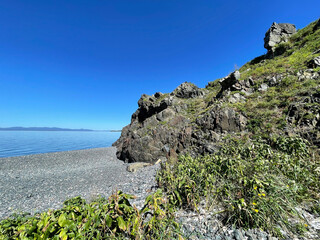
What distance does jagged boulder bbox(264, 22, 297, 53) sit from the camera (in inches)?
981

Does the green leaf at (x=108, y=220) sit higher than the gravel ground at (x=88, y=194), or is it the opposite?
the green leaf at (x=108, y=220)

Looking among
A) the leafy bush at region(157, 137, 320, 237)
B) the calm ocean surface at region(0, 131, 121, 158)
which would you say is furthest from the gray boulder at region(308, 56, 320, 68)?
the calm ocean surface at region(0, 131, 121, 158)

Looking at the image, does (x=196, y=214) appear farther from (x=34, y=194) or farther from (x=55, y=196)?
(x=34, y=194)

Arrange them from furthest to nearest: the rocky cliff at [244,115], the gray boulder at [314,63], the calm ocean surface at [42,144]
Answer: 1. the calm ocean surface at [42,144]
2. the gray boulder at [314,63]
3. the rocky cliff at [244,115]

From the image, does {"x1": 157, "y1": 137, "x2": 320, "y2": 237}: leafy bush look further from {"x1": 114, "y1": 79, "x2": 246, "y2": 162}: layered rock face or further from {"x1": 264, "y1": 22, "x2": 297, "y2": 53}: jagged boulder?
{"x1": 264, "y1": 22, "x2": 297, "y2": 53}: jagged boulder

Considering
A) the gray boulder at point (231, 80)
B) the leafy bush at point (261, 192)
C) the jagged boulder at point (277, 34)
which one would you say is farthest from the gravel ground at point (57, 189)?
the jagged boulder at point (277, 34)

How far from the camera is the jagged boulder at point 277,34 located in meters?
24.9

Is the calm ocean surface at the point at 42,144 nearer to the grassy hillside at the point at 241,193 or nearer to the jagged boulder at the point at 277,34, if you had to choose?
the grassy hillside at the point at 241,193

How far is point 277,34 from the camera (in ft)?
85.5

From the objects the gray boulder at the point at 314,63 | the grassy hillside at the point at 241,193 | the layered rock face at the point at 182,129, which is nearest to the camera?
the grassy hillside at the point at 241,193

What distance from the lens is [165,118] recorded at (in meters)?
18.3

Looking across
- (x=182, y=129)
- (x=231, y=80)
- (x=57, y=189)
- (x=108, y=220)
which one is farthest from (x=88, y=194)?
(x=231, y=80)

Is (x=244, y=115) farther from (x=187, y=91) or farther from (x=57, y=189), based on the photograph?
(x=57, y=189)

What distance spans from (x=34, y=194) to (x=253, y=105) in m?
19.6
